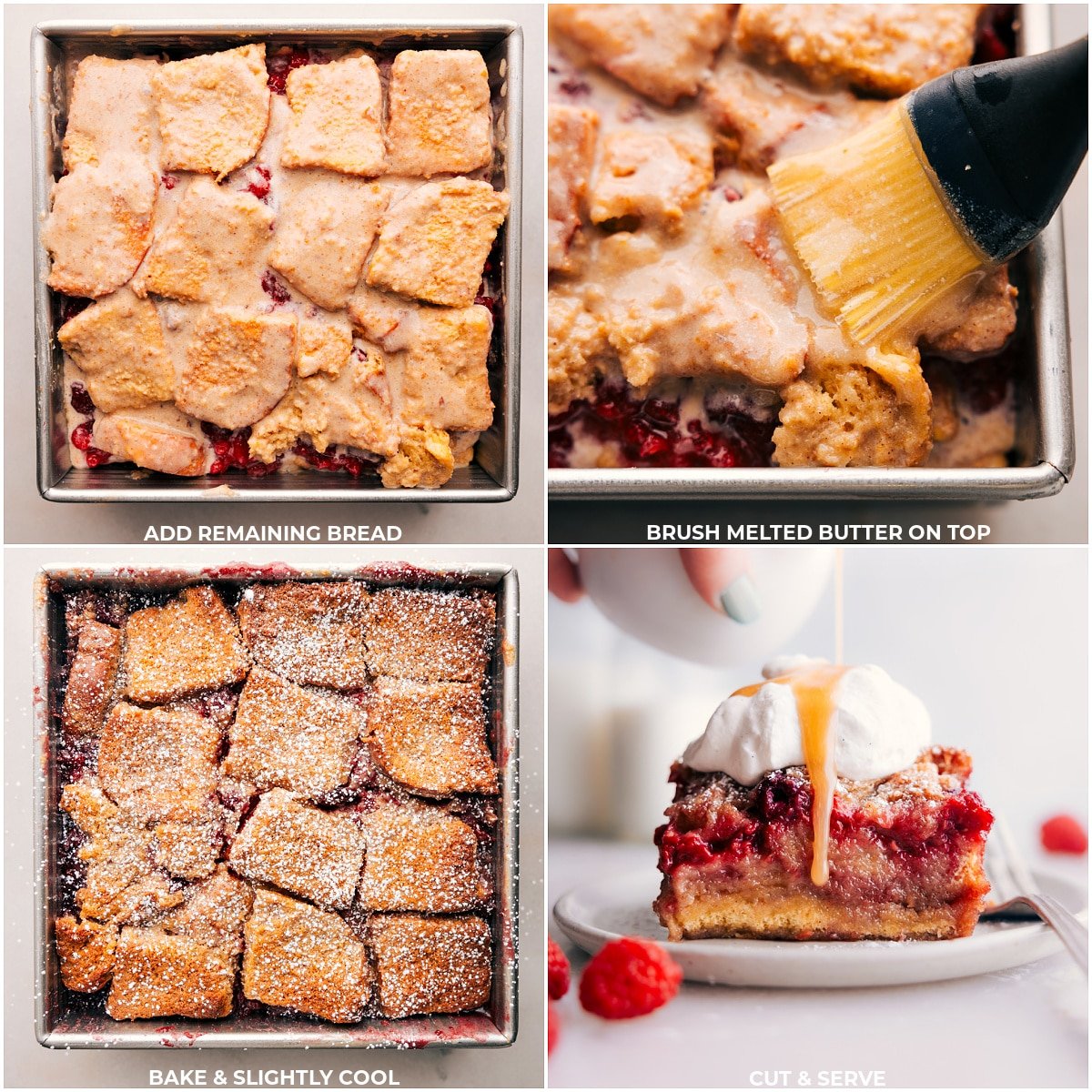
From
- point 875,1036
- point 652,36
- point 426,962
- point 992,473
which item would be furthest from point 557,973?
point 652,36

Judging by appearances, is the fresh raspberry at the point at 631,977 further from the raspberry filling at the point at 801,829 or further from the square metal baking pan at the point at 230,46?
the square metal baking pan at the point at 230,46

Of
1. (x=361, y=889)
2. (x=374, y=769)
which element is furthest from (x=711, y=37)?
(x=361, y=889)

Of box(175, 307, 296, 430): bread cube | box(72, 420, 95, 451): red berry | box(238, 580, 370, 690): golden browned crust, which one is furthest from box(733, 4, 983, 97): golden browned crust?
box(72, 420, 95, 451): red berry

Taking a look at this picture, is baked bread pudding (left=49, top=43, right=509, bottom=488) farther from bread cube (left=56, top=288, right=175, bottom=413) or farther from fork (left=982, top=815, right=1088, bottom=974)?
fork (left=982, top=815, right=1088, bottom=974)

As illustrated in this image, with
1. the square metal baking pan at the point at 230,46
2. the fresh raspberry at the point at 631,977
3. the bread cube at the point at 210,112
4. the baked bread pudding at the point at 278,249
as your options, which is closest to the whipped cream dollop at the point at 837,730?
the fresh raspberry at the point at 631,977

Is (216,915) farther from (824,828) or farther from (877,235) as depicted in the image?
(877,235)

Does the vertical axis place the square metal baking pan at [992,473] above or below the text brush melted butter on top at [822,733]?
above
